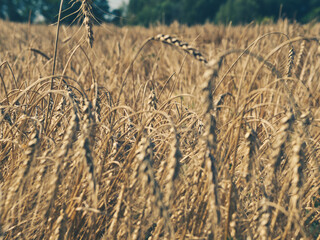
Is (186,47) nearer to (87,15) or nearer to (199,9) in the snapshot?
(87,15)

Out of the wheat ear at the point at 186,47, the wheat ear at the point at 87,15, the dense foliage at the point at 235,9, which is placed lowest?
the wheat ear at the point at 186,47

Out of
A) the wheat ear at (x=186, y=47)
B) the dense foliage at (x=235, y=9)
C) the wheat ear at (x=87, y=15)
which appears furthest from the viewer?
the dense foliage at (x=235, y=9)

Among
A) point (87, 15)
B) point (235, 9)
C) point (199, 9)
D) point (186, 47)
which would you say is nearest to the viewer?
point (186, 47)

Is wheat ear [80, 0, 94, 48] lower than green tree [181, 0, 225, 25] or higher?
lower

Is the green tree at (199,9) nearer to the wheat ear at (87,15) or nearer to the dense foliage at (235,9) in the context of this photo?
the dense foliage at (235,9)

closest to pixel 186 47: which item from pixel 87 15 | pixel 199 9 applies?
pixel 87 15

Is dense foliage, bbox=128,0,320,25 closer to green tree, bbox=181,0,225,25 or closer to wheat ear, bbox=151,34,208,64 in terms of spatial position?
green tree, bbox=181,0,225,25

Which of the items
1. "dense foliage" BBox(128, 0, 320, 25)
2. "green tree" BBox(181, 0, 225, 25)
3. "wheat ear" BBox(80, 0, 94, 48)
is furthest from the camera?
"green tree" BBox(181, 0, 225, 25)

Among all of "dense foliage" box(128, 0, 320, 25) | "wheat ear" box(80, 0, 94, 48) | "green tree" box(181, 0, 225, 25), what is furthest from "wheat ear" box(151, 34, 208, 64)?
"green tree" box(181, 0, 225, 25)

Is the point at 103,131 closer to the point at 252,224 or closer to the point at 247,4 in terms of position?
the point at 252,224

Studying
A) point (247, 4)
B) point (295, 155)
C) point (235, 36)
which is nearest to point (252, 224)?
point (295, 155)

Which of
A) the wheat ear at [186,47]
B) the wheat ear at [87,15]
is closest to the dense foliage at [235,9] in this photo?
the wheat ear at [87,15]

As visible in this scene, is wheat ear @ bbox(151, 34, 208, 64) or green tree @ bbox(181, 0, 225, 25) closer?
wheat ear @ bbox(151, 34, 208, 64)

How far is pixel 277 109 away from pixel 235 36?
309cm
